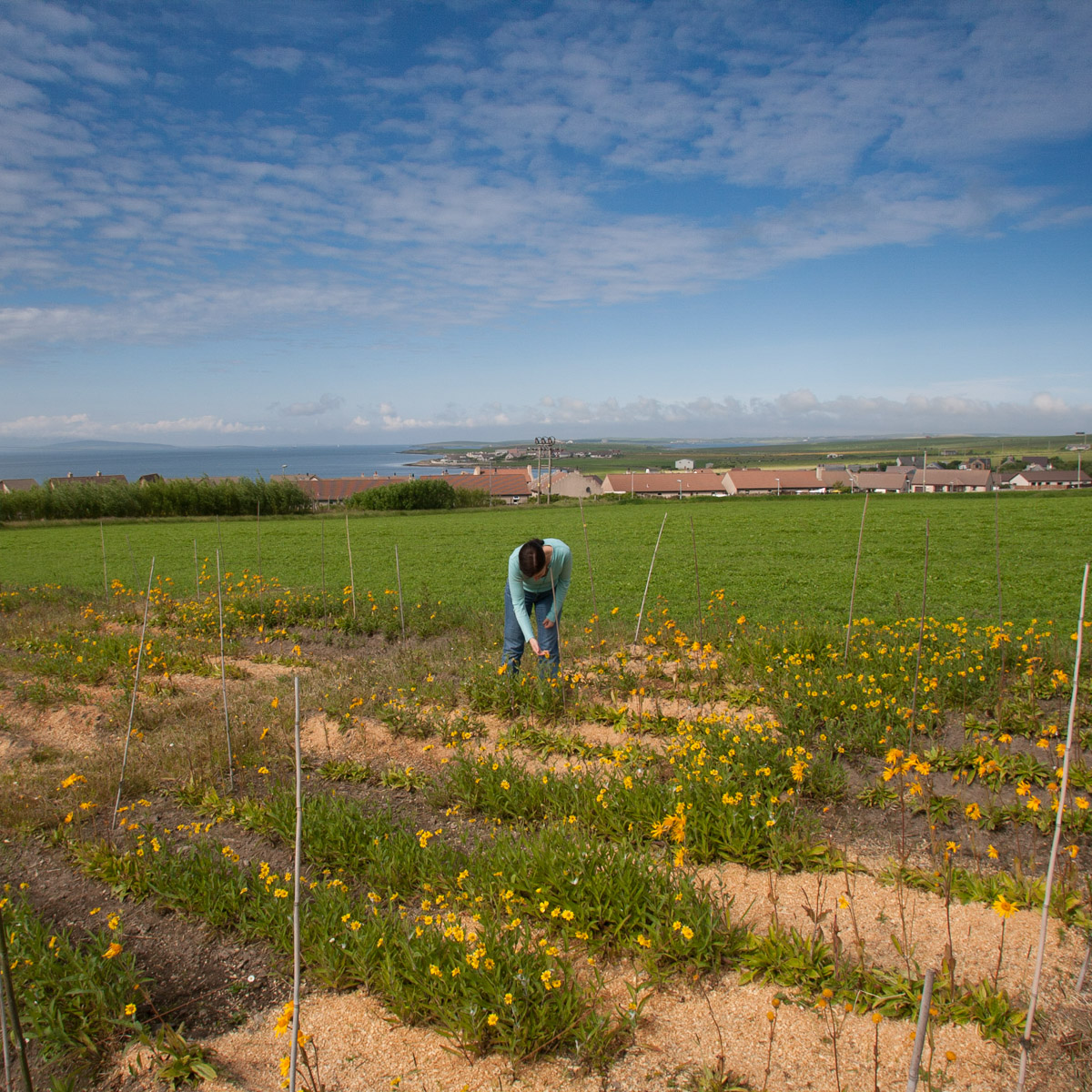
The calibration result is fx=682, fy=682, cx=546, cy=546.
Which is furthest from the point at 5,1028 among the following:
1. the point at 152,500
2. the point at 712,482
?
the point at 712,482

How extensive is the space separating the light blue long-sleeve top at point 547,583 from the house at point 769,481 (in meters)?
65.2

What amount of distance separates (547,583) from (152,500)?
43016 mm

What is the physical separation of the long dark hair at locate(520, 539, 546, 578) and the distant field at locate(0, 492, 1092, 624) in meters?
3.50

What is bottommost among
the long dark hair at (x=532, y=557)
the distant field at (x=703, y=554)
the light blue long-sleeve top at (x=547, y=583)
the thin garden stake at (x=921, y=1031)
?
the distant field at (x=703, y=554)

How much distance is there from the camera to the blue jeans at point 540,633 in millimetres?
5957

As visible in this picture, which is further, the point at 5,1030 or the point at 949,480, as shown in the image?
the point at 949,480

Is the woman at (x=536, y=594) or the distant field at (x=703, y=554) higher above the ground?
the woman at (x=536, y=594)

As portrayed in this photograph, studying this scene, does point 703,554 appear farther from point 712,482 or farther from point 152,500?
point 712,482

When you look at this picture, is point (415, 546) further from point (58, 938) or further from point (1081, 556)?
point (58, 938)

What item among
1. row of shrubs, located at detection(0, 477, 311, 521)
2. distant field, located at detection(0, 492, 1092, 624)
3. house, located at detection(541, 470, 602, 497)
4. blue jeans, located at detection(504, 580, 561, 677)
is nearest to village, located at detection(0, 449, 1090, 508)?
house, located at detection(541, 470, 602, 497)

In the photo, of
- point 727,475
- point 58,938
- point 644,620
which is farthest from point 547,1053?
point 727,475

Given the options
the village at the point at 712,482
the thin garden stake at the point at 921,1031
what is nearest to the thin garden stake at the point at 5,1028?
the thin garden stake at the point at 921,1031

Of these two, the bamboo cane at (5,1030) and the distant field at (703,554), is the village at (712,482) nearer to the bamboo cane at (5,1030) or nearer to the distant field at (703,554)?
the distant field at (703,554)

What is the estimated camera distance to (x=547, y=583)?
5793mm
